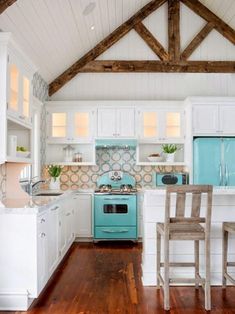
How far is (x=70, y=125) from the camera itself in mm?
6105

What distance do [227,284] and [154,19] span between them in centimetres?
481

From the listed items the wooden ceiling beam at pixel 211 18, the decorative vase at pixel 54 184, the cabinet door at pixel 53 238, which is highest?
the wooden ceiling beam at pixel 211 18

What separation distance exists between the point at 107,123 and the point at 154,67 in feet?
4.60

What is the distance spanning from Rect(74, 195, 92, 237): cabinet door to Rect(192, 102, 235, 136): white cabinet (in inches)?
88.6

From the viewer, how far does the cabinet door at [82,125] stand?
6.08 m

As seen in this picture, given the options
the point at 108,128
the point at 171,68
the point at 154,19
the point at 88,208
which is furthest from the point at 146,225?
the point at 154,19

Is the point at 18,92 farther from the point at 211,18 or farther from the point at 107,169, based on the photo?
the point at 211,18

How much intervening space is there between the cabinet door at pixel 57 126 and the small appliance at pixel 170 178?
181cm

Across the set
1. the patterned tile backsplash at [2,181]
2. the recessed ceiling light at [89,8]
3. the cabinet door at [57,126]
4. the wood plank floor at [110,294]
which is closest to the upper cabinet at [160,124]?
the cabinet door at [57,126]

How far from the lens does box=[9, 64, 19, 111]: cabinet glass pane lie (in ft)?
10.7

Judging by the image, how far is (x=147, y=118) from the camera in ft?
20.1

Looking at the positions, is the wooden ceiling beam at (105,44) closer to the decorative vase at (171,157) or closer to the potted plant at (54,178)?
the potted plant at (54,178)

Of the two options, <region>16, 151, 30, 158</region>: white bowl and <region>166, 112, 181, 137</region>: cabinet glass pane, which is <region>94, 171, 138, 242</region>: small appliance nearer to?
<region>166, 112, 181, 137</region>: cabinet glass pane

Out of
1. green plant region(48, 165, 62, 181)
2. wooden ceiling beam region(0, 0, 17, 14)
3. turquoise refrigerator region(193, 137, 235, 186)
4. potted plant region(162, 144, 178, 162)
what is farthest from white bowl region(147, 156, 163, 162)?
wooden ceiling beam region(0, 0, 17, 14)
